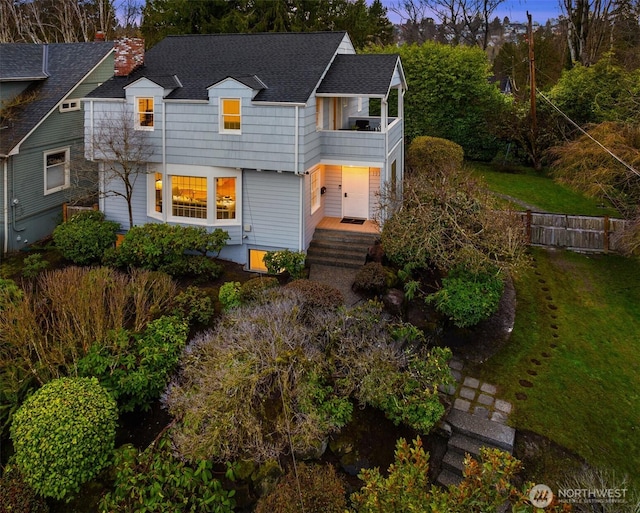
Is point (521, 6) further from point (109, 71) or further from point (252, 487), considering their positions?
point (252, 487)

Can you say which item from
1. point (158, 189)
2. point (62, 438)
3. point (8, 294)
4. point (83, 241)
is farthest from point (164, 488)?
point (158, 189)

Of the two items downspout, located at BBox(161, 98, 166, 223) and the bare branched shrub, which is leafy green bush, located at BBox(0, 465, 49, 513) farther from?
downspout, located at BBox(161, 98, 166, 223)

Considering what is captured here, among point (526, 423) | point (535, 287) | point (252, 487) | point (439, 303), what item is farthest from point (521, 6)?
point (252, 487)

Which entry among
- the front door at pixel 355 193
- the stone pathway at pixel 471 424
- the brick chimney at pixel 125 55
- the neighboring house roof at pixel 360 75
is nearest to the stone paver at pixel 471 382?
the stone pathway at pixel 471 424

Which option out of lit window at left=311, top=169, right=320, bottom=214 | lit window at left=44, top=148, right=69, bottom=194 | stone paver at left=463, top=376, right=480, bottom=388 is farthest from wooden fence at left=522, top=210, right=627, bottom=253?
lit window at left=44, top=148, right=69, bottom=194

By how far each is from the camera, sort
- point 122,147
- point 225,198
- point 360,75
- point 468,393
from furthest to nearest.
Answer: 1. point 225,198
2. point 360,75
3. point 122,147
4. point 468,393

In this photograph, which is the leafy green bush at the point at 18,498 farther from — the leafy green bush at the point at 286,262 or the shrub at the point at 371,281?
the shrub at the point at 371,281

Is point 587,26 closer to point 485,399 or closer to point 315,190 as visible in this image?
point 315,190

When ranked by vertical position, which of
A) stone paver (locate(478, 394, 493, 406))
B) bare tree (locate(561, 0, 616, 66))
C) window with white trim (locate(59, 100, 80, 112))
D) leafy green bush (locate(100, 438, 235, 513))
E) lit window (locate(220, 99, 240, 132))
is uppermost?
bare tree (locate(561, 0, 616, 66))
